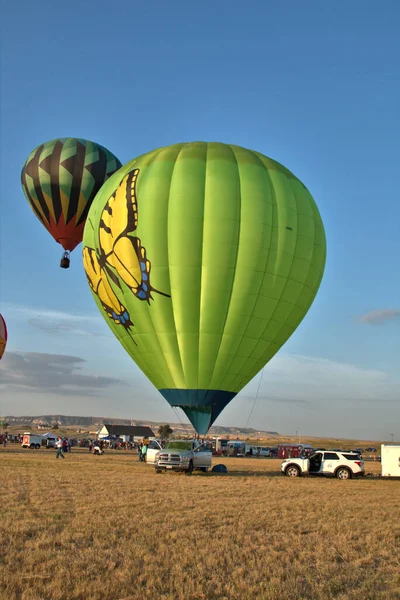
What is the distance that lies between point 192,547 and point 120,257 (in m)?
18.1

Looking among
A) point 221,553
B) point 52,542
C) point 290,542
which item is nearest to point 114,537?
point 52,542

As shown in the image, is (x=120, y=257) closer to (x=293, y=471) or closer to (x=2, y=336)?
(x=293, y=471)

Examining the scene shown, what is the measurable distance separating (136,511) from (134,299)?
1387 cm

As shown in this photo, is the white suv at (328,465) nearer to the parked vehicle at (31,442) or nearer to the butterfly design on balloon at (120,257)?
the butterfly design on balloon at (120,257)

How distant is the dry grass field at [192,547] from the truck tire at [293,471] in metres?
12.2

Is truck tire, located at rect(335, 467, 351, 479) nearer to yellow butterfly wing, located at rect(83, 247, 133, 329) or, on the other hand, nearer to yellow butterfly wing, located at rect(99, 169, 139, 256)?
yellow butterfly wing, located at rect(83, 247, 133, 329)

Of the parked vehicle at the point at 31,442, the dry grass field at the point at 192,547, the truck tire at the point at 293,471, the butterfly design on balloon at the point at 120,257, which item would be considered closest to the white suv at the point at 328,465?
the truck tire at the point at 293,471

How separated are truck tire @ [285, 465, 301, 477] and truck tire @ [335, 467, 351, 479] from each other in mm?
1720

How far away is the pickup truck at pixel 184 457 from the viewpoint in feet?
85.1

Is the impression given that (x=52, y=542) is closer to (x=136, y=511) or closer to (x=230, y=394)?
(x=136, y=511)

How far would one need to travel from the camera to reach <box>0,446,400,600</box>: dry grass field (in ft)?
24.2

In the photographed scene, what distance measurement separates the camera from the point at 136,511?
1314cm

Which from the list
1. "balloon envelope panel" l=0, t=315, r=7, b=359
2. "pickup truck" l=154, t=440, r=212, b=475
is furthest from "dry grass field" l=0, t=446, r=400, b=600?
"balloon envelope panel" l=0, t=315, r=7, b=359

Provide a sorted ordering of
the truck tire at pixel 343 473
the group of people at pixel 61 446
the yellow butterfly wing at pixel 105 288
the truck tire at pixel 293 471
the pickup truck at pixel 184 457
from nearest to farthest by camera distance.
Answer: the pickup truck at pixel 184 457 < the yellow butterfly wing at pixel 105 288 < the truck tire at pixel 343 473 < the truck tire at pixel 293 471 < the group of people at pixel 61 446
